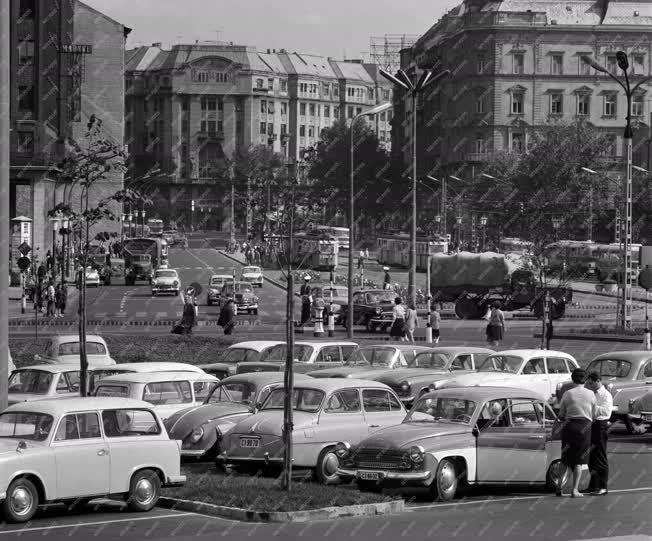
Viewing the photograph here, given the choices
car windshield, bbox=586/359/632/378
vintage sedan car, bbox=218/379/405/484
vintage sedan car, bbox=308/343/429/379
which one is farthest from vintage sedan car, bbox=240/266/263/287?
vintage sedan car, bbox=218/379/405/484

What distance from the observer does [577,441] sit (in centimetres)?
1931

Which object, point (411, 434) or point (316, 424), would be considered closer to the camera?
point (411, 434)

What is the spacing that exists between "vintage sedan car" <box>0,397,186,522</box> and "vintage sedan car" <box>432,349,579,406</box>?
1015cm

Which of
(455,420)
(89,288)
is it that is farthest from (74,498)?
(89,288)

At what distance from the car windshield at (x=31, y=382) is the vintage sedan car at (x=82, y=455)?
7.71 m

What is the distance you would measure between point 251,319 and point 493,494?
41549 mm

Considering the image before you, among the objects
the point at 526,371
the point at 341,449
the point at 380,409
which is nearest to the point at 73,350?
Answer: the point at 526,371

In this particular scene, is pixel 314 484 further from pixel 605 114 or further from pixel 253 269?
pixel 605 114

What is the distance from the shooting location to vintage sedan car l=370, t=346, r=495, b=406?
28.5m

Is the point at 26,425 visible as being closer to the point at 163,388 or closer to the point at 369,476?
the point at 369,476

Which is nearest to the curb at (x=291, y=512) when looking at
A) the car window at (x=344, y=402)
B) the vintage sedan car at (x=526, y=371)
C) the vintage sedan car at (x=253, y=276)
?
the car window at (x=344, y=402)

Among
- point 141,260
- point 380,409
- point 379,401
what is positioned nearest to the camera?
point 380,409

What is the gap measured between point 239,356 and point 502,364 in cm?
605

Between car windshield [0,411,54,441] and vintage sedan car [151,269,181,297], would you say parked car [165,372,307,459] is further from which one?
vintage sedan car [151,269,181,297]
